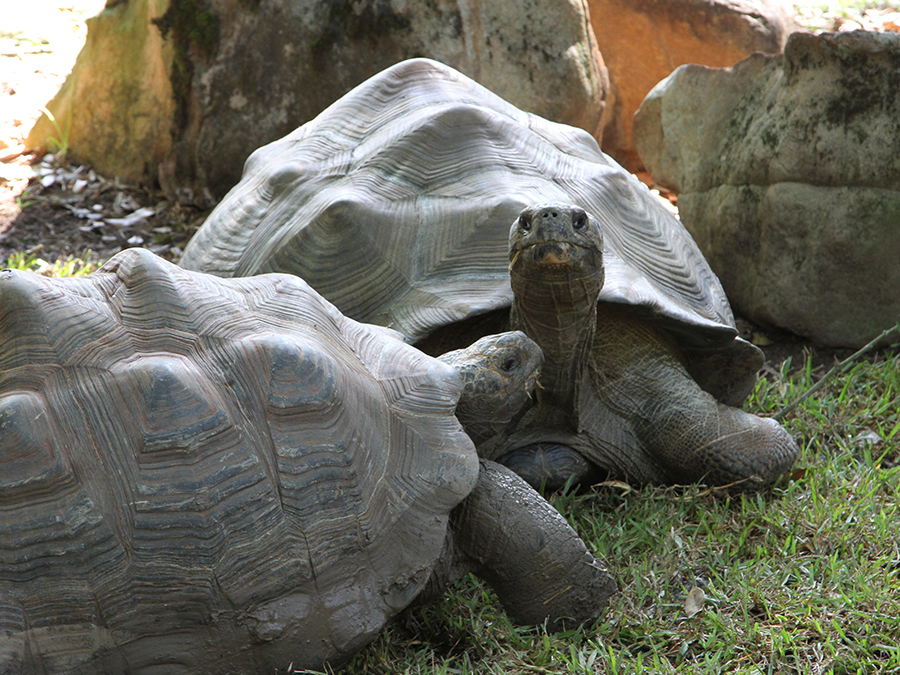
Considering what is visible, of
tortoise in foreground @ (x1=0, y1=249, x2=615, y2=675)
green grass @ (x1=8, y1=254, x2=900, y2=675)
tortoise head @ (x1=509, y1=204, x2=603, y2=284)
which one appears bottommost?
green grass @ (x1=8, y1=254, x2=900, y2=675)

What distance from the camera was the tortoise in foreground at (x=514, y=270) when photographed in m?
3.03

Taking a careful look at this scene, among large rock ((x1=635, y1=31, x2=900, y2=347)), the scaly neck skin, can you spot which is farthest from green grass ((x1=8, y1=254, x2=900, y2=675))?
large rock ((x1=635, y1=31, x2=900, y2=347))

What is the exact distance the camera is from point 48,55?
7.52 meters

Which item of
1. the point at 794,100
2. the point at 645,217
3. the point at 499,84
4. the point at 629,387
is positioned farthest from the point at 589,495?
the point at 499,84

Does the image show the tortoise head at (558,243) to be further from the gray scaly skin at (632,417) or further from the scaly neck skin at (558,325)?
the gray scaly skin at (632,417)

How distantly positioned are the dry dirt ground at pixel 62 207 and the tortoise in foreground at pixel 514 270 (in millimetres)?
1178

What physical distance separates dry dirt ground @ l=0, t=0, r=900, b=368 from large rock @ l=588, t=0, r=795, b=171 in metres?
2.66

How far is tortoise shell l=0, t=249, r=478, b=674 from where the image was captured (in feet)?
6.56

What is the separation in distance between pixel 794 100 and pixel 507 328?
84.7 inches

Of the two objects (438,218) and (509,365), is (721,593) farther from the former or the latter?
(438,218)

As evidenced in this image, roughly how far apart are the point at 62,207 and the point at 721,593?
487 cm

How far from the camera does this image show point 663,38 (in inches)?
248

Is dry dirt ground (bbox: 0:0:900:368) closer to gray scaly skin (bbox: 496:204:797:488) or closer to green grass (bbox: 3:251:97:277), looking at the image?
green grass (bbox: 3:251:97:277)

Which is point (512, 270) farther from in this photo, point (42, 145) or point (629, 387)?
point (42, 145)
